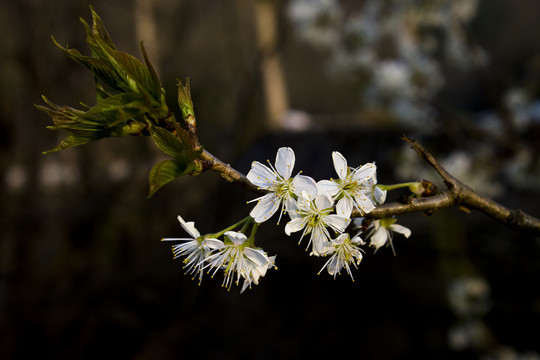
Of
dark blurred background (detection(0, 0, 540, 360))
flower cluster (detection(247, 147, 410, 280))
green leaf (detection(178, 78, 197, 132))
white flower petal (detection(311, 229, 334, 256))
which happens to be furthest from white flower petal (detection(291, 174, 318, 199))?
dark blurred background (detection(0, 0, 540, 360))

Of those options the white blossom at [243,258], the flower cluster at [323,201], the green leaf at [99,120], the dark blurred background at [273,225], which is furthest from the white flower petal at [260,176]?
the dark blurred background at [273,225]

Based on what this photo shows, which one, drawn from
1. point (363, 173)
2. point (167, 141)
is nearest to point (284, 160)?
point (363, 173)

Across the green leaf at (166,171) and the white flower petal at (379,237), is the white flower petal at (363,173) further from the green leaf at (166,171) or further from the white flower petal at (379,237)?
the green leaf at (166,171)

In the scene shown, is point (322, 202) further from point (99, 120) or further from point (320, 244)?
point (99, 120)

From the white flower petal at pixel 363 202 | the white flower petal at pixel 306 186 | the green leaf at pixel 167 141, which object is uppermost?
the white flower petal at pixel 363 202

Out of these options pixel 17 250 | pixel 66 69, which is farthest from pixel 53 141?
pixel 17 250

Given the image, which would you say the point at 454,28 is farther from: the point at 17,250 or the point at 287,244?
the point at 17,250
